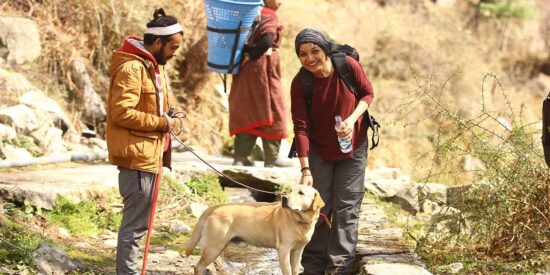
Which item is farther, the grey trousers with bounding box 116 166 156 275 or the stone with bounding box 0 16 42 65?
the stone with bounding box 0 16 42 65

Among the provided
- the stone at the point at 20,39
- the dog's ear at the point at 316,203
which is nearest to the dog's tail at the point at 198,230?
the dog's ear at the point at 316,203

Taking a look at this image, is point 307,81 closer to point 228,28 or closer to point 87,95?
point 228,28

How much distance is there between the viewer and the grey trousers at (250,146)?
34.4 ft

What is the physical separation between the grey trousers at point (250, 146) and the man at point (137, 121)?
483cm

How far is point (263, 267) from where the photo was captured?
23.8 ft

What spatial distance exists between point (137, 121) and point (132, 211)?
62cm

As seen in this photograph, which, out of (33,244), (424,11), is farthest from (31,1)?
(424,11)

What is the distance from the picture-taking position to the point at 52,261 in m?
5.89

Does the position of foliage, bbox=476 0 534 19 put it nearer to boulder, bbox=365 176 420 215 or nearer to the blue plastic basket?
boulder, bbox=365 176 420 215

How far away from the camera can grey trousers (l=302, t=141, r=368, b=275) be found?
6301 mm

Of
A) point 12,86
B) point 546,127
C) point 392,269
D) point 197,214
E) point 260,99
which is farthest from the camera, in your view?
point 12,86

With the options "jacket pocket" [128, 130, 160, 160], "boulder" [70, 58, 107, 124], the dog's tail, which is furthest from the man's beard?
"boulder" [70, 58, 107, 124]

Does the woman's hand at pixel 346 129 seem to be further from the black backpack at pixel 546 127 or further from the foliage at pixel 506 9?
the foliage at pixel 506 9

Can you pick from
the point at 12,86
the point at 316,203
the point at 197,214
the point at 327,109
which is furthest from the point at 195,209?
the point at 12,86
